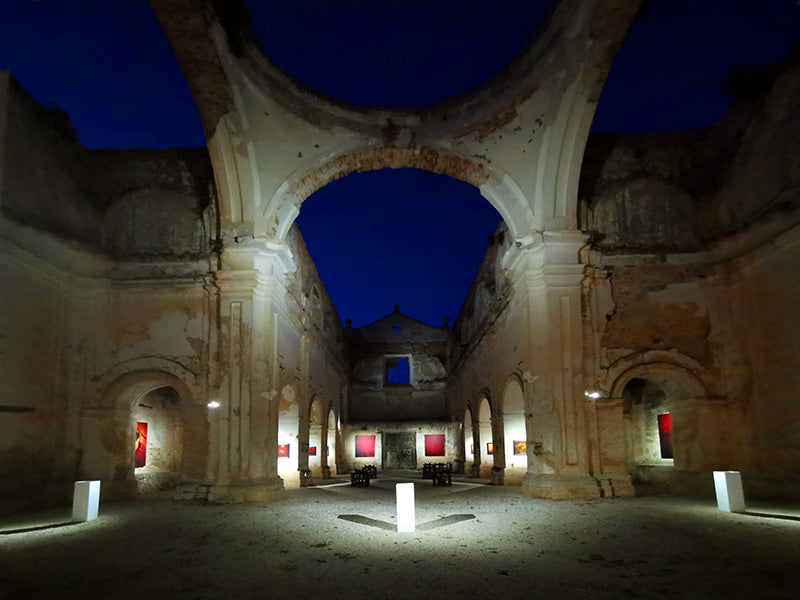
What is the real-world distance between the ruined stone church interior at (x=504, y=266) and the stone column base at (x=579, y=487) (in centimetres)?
5

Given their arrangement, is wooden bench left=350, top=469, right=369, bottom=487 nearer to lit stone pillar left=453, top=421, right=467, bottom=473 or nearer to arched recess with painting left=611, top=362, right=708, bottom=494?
arched recess with painting left=611, top=362, right=708, bottom=494

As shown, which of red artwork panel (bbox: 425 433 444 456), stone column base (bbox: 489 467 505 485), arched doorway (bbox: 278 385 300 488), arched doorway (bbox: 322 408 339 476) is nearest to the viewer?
stone column base (bbox: 489 467 505 485)

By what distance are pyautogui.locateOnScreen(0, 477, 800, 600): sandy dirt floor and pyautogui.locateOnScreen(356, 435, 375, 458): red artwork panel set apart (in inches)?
707

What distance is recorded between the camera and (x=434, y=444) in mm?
26828

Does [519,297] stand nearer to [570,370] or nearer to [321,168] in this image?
[570,370]

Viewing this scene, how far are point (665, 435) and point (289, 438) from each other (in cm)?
959

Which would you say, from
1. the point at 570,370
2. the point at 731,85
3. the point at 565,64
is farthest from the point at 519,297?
the point at 731,85

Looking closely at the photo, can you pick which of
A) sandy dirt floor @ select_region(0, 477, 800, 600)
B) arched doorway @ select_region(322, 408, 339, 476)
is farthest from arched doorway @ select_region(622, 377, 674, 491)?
arched doorway @ select_region(322, 408, 339, 476)

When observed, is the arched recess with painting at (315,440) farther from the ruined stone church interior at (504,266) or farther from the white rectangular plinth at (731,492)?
the white rectangular plinth at (731,492)

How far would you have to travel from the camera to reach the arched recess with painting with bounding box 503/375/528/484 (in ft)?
49.1

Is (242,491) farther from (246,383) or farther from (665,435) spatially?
(665,435)

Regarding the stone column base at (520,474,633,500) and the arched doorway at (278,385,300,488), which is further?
the arched doorway at (278,385,300,488)

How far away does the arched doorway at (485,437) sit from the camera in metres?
18.9

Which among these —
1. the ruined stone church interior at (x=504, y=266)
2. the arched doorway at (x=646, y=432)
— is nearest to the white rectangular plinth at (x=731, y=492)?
the ruined stone church interior at (x=504, y=266)
